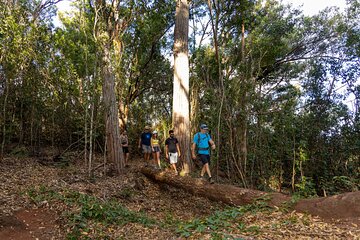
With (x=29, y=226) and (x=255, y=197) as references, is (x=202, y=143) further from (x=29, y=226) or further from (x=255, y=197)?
(x=29, y=226)

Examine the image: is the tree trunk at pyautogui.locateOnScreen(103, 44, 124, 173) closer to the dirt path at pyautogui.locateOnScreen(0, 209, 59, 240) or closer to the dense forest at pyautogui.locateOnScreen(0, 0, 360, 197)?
the dense forest at pyautogui.locateOnScreen(0, 0, 360, 197)

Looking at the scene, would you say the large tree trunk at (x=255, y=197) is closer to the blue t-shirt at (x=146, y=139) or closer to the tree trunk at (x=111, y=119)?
the tree trunk at (x=111, y=119)

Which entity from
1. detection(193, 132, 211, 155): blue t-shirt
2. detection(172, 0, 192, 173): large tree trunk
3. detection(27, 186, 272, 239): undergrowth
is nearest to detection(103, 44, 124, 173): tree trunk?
detection(172, 0, 192, 173): large tree trunk

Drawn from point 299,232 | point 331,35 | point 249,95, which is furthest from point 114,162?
point 331,35

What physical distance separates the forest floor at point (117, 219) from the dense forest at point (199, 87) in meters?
1.66

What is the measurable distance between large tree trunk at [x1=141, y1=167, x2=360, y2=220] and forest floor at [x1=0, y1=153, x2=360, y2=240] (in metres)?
0.21

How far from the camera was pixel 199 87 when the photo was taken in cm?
1267

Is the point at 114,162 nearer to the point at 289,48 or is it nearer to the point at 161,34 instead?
the point at 161,34

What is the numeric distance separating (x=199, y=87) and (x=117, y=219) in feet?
27.9

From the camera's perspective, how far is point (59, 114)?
34.1 feet

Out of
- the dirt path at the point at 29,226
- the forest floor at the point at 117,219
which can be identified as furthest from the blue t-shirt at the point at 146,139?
the dirt path at the point at 29,226

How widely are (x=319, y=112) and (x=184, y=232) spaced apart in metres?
11.4

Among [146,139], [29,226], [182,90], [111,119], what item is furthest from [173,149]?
[29,226]

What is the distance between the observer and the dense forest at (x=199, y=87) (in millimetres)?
7988
